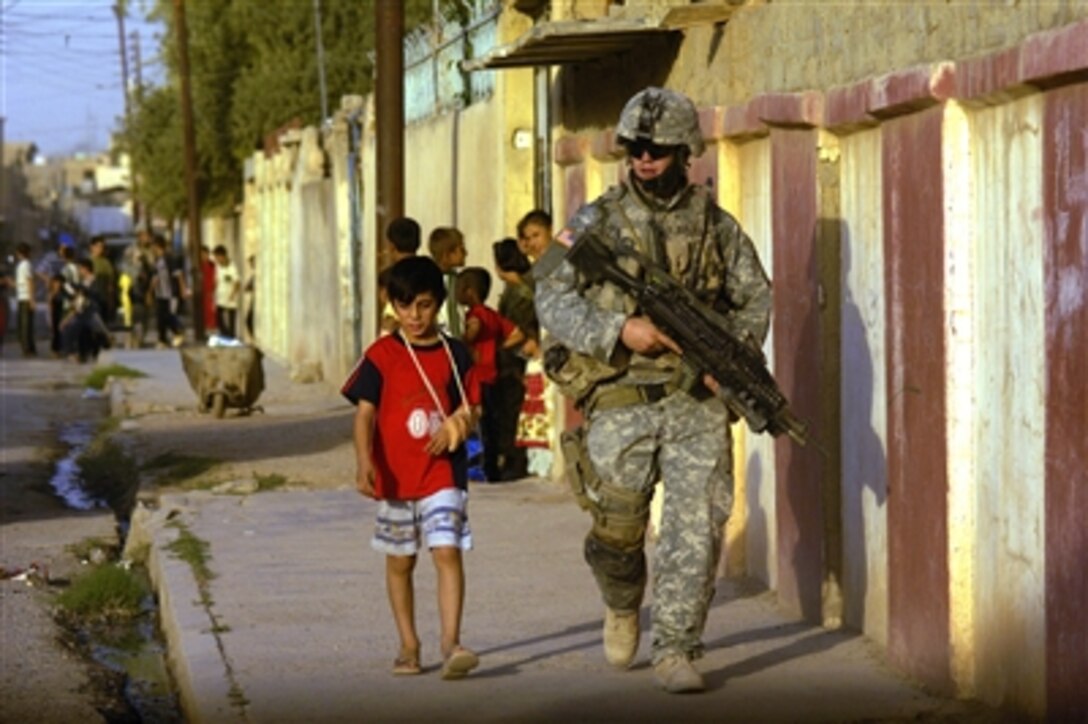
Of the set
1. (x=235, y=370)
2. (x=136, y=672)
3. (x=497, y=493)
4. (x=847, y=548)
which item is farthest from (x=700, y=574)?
(x=235, y=370)

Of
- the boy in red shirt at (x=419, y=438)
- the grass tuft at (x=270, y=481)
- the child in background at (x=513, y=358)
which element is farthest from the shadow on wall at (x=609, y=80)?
the boy in red shirt at (x=419, y=438)

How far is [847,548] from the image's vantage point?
29.0ft

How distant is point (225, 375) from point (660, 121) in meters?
14.0

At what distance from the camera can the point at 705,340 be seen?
24.4ft

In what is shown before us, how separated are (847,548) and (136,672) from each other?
3124 mm

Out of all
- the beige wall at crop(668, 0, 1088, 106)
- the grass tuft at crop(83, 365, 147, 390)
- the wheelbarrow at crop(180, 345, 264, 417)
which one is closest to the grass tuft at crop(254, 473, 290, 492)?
the beige wall at crop(668, 0, 1088, 106)

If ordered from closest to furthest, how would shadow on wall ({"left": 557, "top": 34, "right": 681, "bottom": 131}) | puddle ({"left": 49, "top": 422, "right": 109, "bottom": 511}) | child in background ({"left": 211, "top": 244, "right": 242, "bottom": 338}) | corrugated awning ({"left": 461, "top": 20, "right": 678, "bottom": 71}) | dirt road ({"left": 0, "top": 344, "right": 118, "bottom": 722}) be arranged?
1. dirt road ({"left": 0, "top": 344, "right": 118, "bottom": 722})
2. corrugated awning ({"left": 461, "top": 20, "right": 678, "bottom": 71})
3. shadow on wall ({"left": 557, "top": 34, "right": 681, "bottom": 131})
4. puddle ({"left": 49, "top": 422, "right": 109, "bottom": 511})
5. child in background ({"left": 211, "top": 244, "right": 242, "bottom": 338})

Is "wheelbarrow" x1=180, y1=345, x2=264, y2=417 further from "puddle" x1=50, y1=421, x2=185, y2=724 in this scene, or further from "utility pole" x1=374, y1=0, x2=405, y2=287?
"puddle" x1=50, y1=421, x2=185, y2=724

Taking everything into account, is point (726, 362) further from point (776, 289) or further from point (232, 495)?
point (232, 495)

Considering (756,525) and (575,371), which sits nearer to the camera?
(575,371)

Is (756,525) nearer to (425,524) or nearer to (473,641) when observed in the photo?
(473,641)

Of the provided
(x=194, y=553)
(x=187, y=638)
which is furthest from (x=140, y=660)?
(x=187, y=638)

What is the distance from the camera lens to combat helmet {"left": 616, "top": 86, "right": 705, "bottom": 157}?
7.58 m

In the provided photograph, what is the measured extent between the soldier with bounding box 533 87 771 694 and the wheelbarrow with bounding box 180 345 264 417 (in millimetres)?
13557
